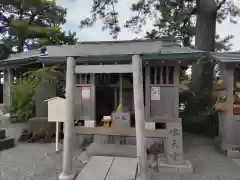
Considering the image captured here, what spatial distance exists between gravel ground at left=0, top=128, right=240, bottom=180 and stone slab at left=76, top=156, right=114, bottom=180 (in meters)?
0.32

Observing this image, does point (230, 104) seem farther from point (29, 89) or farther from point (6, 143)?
point (29, 89)

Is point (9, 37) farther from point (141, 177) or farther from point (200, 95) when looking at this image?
point (141, 177)

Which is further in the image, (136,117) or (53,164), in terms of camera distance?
(53,164)

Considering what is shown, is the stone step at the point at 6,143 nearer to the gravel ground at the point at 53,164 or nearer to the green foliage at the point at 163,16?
the gravel ground at the point at 53,164

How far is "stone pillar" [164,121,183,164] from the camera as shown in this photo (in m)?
4.62

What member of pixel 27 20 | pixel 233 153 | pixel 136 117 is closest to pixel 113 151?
pixel 136 117

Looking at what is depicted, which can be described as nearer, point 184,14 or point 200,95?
point 200,95

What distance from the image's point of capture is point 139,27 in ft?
35.0

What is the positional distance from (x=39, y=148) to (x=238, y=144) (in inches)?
206

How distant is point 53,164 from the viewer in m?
4.91

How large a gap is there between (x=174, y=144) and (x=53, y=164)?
267 centimetres

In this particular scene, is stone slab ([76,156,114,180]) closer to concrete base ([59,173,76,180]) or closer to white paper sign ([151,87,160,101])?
concrete base ([59,173,76,180])

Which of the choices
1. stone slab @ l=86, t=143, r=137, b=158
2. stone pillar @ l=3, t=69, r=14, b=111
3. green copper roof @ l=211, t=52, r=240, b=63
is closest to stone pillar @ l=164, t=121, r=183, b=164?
stone slab @ l=86, t=143, r=137, b=158

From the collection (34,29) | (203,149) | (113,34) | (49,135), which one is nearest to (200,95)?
(203,149)
